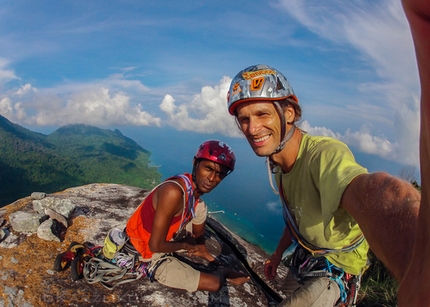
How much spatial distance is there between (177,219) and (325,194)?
323cm

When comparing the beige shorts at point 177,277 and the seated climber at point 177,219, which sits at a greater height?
the seated climber at point 177,219

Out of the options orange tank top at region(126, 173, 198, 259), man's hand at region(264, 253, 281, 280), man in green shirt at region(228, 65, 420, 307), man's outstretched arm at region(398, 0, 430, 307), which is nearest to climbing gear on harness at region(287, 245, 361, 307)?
man in green shirt at region(228, 65, 420, 307)

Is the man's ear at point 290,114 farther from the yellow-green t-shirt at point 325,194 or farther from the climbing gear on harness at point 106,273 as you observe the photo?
the climbing gear on harness at point 106,273

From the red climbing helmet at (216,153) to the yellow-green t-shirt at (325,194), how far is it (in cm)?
138

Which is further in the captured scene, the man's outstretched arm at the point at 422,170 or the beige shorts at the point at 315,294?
the beige shorts at the point at 315,294

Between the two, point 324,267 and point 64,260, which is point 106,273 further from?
point 324,267

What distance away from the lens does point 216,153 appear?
5188 millimetres

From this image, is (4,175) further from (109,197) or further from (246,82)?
(246,82)

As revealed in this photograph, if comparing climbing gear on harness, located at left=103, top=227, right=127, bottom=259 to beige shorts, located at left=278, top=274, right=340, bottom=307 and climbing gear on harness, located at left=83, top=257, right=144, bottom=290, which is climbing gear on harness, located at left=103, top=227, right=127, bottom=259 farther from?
beige shorts, located at left=278, top=274, right=340, bottom=307

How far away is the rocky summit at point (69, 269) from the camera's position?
4.38 meters

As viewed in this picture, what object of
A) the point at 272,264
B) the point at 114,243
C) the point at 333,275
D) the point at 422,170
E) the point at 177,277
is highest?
the point at 422,170

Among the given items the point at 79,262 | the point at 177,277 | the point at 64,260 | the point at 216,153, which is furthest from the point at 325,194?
the point at 64,260

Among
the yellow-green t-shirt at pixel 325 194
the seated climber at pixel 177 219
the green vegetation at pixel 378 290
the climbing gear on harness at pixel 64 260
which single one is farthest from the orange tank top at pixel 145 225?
the green vegetation at pixel 378 290

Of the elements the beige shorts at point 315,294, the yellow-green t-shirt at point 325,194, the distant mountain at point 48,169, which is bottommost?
the distant mountain at point 48,169
